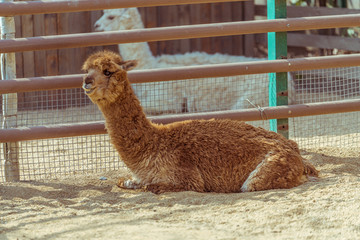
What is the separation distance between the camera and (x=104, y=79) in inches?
180

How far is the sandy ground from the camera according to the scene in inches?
138

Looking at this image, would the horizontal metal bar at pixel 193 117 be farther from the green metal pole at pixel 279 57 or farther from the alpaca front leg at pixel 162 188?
the alpaca front leg at pixel 162 188

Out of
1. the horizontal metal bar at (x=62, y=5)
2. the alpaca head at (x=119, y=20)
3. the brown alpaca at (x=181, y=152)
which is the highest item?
the alpaca head at (x=119, y=20)

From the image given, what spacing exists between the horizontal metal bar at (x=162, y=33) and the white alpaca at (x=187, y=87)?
3.07 meters

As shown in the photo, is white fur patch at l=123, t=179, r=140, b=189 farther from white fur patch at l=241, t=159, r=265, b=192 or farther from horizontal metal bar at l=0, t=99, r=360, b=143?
white fur patch at l=241, t=159, r=265, b=192

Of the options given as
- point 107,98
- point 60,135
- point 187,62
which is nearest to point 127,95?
point 107,98

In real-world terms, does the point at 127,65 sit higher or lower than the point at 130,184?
higher

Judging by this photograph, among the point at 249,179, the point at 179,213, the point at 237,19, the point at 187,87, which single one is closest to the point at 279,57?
the point at 249,179

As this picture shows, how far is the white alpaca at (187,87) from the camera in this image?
9156mm

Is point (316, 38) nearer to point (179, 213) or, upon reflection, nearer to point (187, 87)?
point (187, 87)

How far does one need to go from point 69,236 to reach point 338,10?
28.8ft

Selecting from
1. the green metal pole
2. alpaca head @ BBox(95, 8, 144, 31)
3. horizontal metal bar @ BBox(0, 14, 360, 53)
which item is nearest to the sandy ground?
the green metal pole

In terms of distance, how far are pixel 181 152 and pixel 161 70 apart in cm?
107

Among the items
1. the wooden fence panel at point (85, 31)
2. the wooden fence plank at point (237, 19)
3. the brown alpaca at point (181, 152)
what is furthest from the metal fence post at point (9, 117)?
the wooden fence plank at point (237, 19)
